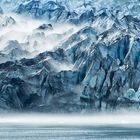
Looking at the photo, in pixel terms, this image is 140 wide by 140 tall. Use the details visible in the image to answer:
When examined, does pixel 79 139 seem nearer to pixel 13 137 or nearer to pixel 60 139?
pixel 60 139

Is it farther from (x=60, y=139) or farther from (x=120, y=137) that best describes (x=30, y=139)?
(x=120, y=137)

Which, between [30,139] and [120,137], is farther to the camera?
[120,137]

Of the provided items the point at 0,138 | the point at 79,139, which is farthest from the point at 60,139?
the point at 0,138

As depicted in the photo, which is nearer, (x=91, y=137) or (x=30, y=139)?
(x=30, y=139)

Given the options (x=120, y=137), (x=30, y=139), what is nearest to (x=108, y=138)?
(x=120, y=137)

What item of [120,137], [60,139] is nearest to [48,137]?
[60,139]

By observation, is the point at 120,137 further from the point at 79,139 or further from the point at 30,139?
the point at 30,139

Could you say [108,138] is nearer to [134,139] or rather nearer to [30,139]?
[134,139]
